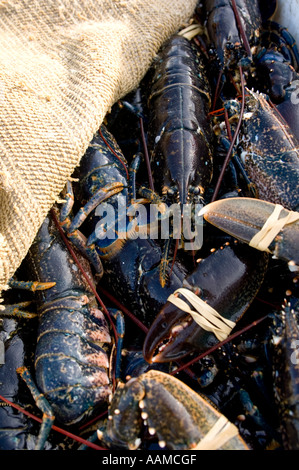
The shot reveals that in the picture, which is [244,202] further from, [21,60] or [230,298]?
[21,60]

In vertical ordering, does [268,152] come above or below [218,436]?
above

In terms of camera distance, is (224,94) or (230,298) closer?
(230,298)

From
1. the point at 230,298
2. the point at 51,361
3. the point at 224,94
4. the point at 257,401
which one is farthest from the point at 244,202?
the point at 224,94

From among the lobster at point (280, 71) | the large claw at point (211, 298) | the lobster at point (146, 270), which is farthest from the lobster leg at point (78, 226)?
the lobster at point (280, 71)

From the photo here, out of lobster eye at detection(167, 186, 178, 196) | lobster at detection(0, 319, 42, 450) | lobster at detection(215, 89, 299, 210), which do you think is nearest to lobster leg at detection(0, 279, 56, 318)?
lobster at detection(0, 319, 42, 450)

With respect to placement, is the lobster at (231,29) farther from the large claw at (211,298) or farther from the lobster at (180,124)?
the large claw at (211,298)

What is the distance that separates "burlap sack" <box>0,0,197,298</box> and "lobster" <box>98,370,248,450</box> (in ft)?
2.69

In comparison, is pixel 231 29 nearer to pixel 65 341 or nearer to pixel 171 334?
pixel 171 334

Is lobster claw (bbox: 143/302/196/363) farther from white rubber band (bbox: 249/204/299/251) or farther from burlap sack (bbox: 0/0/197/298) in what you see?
burlap sack (bbox: 0/0/197/298)

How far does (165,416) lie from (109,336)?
0.77m

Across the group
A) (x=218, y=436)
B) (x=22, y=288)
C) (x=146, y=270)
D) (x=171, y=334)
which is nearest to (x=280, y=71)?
(x=146, y=270)

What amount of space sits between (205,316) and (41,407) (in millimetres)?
857

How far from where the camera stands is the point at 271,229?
1.70 m
